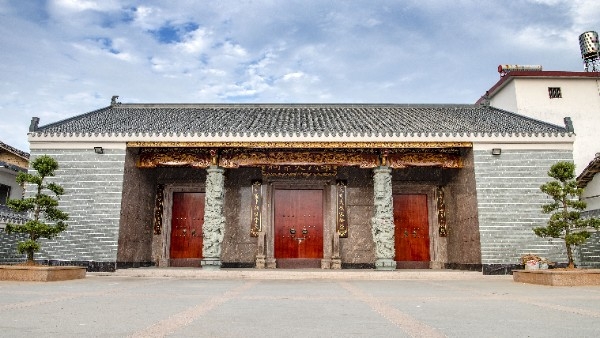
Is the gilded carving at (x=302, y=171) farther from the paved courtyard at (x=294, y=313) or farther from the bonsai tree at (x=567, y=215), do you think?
the paved courtyard at (x=294, y=313)

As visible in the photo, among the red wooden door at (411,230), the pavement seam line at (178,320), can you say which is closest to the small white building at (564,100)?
the red wooden door at (411,230)

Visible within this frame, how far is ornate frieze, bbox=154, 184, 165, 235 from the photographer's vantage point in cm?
1206

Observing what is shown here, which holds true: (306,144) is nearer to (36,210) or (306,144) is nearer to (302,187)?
(302,187)

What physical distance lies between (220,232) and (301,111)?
531 cm

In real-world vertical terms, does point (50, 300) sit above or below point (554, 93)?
below

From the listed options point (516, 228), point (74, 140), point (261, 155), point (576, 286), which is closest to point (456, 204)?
point (516, 228)

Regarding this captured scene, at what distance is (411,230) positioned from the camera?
12258 mm

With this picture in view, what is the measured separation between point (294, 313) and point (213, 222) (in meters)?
6.39

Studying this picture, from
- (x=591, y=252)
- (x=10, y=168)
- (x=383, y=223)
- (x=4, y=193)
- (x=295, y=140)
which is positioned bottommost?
(x=591, y=252)

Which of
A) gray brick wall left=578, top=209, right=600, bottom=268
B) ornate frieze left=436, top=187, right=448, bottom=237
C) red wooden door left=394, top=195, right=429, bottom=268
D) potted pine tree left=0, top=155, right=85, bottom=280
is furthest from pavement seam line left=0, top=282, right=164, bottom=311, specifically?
gray brick wall left=578, top=209, right=600, bottom=268

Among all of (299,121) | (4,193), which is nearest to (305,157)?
(299,121)

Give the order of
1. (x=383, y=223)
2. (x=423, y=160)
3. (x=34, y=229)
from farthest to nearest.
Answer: (x=423, y=160) → (x=383, y=223) → (x=34, y=229)

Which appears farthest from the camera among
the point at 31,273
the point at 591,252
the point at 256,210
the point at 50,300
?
the point at 256,210

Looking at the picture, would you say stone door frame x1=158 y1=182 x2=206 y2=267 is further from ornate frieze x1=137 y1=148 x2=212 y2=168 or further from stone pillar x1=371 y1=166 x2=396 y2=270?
stone pillar x1=371 y1=166 x2=396 y2=270
